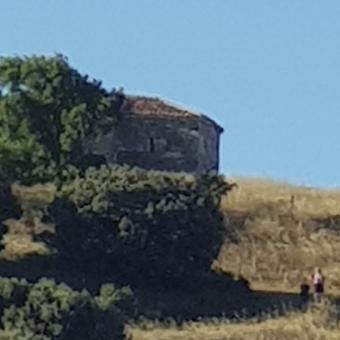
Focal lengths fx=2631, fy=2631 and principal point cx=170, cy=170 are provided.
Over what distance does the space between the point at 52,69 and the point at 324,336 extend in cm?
1915

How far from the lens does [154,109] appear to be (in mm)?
88250

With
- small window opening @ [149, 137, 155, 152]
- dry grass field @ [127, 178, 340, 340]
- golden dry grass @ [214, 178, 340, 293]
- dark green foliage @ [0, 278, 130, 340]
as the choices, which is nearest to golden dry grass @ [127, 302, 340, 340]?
dry grass field @ [127, 178, 340, 340]

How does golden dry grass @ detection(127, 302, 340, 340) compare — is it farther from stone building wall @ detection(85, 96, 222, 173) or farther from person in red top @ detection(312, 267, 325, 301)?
stone building wall @ detection(85, 96, 222, 173)

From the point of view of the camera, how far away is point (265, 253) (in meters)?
74.1

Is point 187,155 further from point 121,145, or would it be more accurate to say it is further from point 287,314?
point 287,314

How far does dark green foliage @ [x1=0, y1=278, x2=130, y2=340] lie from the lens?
59.2 m

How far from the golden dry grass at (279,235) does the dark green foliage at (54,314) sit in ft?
31.1

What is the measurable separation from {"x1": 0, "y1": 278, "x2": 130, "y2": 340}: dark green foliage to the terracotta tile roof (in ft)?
82.7

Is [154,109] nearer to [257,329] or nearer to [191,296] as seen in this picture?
[191,296]

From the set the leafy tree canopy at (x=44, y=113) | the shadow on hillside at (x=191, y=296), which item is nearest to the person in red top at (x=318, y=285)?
the shadow on hillside at (x=191, y=296)

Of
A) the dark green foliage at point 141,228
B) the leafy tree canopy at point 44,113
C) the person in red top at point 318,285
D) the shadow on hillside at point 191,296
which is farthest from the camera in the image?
the leafy tree canopy at point 44,113

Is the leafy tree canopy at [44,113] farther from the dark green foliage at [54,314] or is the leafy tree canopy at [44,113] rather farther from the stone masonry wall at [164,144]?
the dark green foliage at [54,314]

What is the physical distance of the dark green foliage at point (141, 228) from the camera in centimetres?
6781

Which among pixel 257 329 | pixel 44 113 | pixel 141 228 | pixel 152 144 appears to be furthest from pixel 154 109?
pixel 257 329
